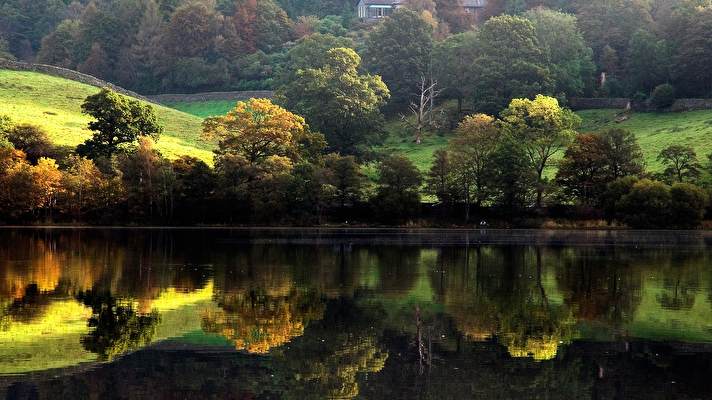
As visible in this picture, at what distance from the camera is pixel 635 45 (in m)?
118

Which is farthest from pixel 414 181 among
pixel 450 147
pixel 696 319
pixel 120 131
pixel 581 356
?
pixel 581 356

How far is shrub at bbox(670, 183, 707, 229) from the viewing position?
77188 mm

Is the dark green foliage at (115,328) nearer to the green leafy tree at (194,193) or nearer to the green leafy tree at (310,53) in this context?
the green leafy tree at (194,193)

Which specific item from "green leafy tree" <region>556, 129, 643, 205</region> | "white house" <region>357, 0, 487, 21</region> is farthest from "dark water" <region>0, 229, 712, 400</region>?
"white house" <region>357, 0, 487, 21</region>

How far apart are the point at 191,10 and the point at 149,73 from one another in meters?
13.2

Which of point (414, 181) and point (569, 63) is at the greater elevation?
Answer: point (569, 63)

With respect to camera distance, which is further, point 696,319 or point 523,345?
point 696,319

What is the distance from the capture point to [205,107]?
14350cm

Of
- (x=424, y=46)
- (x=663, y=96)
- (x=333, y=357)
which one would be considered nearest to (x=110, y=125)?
(x=424, y=46)

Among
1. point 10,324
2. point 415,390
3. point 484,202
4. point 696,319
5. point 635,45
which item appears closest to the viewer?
point 415,390

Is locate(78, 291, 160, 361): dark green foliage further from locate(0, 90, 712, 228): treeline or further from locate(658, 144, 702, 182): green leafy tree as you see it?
locate(658, 144, 702, 182): green leafy tree

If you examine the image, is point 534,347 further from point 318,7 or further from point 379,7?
point 318,7

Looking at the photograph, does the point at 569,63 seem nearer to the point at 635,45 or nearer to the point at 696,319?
the point at 635,45

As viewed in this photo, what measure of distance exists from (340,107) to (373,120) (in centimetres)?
405
